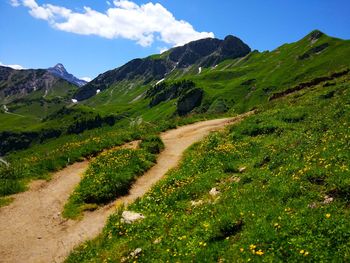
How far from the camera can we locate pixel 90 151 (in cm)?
3127

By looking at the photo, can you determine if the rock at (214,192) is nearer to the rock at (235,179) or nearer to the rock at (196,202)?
the rock at (196,202)

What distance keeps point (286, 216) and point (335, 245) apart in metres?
2.19

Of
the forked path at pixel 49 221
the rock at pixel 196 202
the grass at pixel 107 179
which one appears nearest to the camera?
the forked path at pixel 49 221

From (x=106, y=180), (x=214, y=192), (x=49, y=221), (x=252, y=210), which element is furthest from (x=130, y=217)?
(x=252, y=210)

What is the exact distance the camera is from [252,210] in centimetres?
1475

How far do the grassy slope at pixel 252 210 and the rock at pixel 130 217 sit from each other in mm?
311

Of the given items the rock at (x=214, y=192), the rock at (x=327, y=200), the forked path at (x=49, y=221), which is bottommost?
the forked path at (x=49, y=221)

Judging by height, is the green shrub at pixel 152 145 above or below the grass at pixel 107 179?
above

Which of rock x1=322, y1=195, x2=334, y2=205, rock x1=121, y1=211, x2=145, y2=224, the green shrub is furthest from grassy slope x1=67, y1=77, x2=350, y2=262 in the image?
the green shrub

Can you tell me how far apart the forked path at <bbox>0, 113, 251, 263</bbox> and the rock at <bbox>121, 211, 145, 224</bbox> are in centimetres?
138

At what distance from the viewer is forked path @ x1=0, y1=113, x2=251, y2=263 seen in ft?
55.9

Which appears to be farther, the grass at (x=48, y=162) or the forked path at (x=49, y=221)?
the grass at (x=48, y=162)

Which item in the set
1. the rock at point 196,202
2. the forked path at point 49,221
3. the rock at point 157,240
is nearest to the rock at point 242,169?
the rock at point 196,202

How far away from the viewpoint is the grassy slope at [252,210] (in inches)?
469
